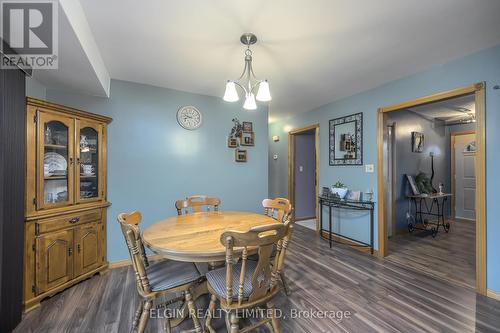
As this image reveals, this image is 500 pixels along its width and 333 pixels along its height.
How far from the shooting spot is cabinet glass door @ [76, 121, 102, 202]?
240 centimetres

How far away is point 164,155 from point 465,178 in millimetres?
6656

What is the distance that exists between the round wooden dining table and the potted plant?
5.97 ft

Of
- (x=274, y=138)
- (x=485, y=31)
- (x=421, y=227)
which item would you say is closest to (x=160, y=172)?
(x=274, y=138)

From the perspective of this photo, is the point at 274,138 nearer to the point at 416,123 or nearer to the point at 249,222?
the point at 416,123

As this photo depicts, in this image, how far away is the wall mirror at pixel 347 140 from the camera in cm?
335

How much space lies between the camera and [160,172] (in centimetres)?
304

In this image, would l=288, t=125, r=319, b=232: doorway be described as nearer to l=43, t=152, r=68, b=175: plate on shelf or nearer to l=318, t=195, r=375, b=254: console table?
l=318, t=195, r=375, b=254: console table

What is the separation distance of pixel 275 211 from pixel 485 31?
253 centimetres

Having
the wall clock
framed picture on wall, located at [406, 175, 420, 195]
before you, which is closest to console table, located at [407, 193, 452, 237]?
framed picture on wall, located at [406, 175, 420, 195]

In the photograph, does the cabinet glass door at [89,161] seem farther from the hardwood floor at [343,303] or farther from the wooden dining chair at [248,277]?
the wooden dining chair at [248,277]

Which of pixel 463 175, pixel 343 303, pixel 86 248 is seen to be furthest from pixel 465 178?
pixel 86 248

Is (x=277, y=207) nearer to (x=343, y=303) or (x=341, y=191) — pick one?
(x=343, y=303)

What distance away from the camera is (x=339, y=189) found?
11.4ft

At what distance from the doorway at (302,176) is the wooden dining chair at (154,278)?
3.62m
